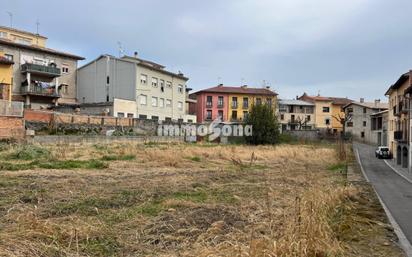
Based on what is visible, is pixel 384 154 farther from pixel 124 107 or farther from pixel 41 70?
pixel 41 70

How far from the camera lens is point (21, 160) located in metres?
20.0

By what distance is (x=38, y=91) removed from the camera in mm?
48844

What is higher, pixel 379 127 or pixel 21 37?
pixel 21 37

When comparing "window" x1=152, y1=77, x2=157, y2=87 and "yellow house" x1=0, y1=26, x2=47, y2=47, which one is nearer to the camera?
"yellow house" x1=0, y1=26, x2=47, y2=47

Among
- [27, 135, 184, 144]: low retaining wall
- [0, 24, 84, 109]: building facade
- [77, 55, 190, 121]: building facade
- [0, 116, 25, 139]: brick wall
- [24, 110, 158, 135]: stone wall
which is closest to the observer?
[0, 116, 25, 139]: brick wall

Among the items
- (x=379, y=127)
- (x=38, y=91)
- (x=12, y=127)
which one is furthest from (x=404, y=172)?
(x=38, y=91)

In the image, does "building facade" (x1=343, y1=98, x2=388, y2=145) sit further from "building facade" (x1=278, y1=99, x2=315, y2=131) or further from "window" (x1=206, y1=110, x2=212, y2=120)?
"window" (x1=206, y1=110, x2=212, y2=120)

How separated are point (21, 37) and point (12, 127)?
34460 millimetres

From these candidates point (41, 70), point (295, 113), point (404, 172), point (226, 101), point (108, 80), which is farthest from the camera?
point (295, 113)

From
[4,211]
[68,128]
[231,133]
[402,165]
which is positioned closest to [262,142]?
[231,133]

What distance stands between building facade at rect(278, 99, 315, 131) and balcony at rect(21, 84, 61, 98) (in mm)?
47960

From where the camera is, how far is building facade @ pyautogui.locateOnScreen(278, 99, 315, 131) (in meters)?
83.0

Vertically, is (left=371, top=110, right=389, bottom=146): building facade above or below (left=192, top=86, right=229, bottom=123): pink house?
below

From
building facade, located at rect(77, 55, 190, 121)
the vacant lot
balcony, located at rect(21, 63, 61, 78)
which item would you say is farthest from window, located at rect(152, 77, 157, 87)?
the vacant lot
